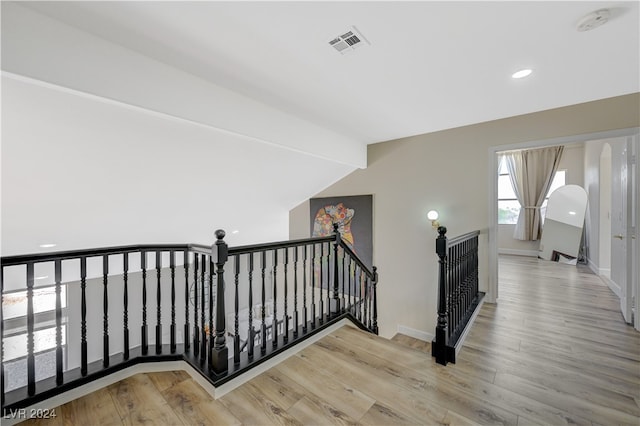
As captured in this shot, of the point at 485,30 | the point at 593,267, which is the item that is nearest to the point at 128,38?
the point at 485,30

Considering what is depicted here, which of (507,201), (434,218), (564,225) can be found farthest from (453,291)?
(507,201)

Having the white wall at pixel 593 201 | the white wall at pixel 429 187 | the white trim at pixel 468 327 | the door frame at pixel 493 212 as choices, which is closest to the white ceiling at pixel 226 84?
the white wall at pixel 429 187

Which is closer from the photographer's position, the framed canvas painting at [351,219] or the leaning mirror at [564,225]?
the framed canvas painting at [351,219]

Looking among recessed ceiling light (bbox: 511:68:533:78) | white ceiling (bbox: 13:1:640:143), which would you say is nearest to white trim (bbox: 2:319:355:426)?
white ceiling (bbox: 13:1:640:143)

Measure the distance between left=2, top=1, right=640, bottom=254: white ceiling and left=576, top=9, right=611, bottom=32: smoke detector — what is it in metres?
0.05

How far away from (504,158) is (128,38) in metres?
8.06

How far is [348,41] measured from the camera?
Result: 1.91 m

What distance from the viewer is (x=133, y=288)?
242 inches

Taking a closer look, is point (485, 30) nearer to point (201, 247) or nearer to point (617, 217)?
point (201, 247)

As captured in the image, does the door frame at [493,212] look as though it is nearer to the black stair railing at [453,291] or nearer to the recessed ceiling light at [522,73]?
the black stair railing at [453,291]

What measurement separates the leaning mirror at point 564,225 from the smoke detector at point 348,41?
655cm

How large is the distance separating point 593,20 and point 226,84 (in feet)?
8.85

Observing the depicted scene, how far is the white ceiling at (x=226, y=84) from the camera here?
1.65 metres

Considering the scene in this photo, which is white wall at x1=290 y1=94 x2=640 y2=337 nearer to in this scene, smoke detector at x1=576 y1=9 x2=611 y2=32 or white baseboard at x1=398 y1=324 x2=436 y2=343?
Answer: white baseboard at x1=398 y1=324 x2=436 y2=343
